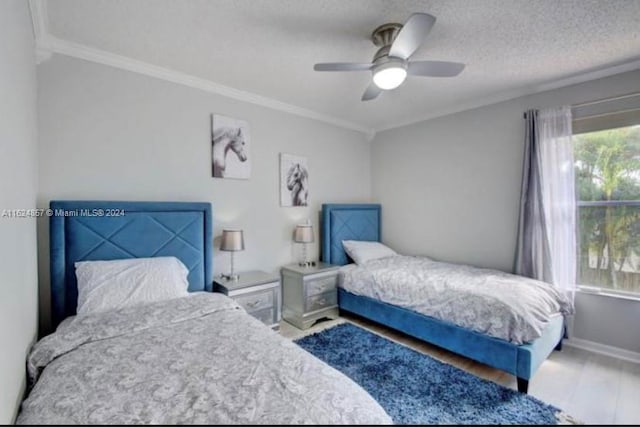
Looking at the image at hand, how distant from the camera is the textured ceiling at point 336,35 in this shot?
1729 mm

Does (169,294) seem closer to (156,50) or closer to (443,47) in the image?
(156,50)

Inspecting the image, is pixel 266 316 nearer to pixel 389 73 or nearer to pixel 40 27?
pixel 389 73

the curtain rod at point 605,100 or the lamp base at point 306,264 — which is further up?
the curtain rod at point 605,100

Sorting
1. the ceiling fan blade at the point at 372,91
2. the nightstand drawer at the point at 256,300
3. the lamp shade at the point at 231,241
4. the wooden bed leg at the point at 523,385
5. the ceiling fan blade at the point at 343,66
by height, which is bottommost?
the wooden bed leg at the point at 523,385

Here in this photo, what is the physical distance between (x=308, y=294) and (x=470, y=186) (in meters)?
2.27

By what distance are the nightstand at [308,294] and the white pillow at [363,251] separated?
13.3 inches

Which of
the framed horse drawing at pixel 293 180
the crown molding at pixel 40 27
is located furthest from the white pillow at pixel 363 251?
the crown molding at pixel 40 27

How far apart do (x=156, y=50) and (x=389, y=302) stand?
9.75ft

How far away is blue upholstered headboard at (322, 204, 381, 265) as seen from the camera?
12.1 ft

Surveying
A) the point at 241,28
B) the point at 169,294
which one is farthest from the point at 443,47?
the point at 169,294

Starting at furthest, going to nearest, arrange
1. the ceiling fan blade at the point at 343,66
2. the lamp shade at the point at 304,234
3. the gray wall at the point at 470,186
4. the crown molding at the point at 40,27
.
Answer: the lamp shade at the point at 304,234, the gray wall at the point at 470,186, the ceiling fan blade at the point at 343,66, the crown molding at the point at 40,27

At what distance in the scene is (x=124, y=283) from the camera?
2.00 metres

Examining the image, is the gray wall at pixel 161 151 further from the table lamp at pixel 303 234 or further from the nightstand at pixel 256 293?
the nightstand at pixel 256 293

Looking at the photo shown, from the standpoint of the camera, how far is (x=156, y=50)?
7.27 feet
